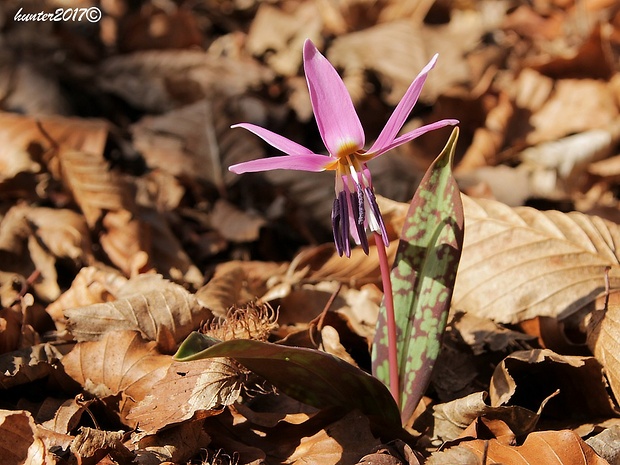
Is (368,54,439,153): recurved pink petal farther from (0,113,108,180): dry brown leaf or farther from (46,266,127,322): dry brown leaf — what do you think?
(0,113,108,180): dry brown leaf

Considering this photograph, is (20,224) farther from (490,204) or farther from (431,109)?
(431,109)

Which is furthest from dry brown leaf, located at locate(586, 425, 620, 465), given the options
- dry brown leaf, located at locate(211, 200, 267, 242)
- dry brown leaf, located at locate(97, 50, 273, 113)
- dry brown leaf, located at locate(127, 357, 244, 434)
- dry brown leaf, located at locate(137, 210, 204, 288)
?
dry brown leaf, located at locate(97, 50, 273, 113)

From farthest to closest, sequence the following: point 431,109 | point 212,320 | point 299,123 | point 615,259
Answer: point 431,109
point 299,123
point 615,259
point 212,320

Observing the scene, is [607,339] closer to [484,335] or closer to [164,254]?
[484,335]

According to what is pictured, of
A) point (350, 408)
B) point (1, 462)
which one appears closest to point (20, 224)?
point (1, 462)

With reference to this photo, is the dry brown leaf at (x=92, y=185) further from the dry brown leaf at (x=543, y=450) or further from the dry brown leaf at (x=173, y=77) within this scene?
the dry brown leaf at (x=543, y=450)

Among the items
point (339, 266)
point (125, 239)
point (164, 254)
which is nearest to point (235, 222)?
point (164, 254)
